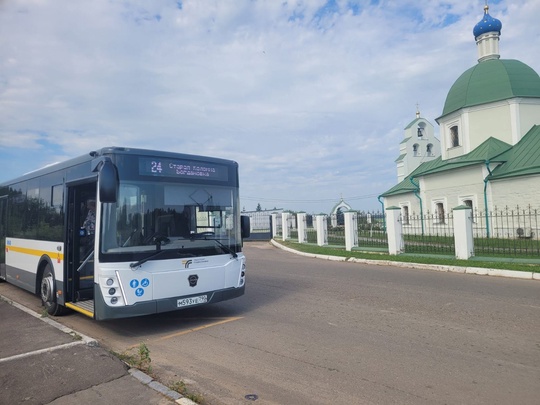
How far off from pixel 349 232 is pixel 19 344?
15.6 m

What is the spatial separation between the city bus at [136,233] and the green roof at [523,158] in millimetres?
21106

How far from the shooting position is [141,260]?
5906mm

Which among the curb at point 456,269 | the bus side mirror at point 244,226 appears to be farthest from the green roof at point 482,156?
the bus side mirror at point 244,226

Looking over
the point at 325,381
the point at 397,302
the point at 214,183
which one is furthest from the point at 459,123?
the point at 325,381

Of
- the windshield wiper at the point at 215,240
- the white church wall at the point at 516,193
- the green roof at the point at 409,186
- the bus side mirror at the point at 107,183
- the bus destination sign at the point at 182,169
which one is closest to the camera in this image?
the bus side mirror at the point at 107,183

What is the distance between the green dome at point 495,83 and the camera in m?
27.1

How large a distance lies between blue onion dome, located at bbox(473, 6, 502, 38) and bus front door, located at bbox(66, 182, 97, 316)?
3291cm

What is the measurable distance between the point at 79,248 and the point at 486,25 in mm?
33508

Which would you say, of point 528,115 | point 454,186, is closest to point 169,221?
point 454,186

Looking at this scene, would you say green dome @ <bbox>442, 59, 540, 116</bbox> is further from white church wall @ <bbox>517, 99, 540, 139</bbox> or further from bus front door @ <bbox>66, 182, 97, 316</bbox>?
bus front door @ <bbox>66, 182, 97, 316</bbox>

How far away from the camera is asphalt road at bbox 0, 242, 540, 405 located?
4082mm

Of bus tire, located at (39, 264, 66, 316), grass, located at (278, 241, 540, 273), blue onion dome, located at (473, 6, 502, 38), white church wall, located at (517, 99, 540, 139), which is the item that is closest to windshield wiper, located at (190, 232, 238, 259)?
bus tire, located at (39, 264, 66, 316)

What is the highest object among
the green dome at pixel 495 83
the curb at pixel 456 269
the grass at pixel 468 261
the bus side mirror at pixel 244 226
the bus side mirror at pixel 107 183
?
the green dome at pixel 495 83

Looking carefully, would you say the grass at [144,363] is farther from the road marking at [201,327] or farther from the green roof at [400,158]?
the green roof at [400,158]
